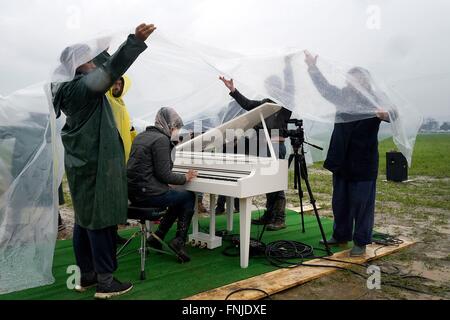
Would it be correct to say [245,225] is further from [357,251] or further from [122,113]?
[122,113]

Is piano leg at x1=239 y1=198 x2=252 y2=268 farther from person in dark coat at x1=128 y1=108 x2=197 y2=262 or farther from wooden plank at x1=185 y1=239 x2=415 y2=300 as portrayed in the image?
person in dark coat at x1=128 y1=108 x2=197 y2=262

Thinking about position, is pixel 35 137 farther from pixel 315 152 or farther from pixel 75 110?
pixel 315 152

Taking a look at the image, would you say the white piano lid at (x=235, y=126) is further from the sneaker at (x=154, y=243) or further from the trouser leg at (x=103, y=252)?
the trouser leg at (x=103, y=252)

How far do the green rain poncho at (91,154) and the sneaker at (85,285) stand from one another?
0.53 meters

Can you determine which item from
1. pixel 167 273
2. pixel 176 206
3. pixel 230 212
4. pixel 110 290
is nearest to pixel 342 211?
pixel 230 212

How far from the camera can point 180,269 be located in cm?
333

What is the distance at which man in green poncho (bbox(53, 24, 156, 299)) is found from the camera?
253 cm

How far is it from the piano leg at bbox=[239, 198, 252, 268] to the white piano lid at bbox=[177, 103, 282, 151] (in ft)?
2.78

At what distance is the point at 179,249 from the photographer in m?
3.53

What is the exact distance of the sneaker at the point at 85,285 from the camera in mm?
2891

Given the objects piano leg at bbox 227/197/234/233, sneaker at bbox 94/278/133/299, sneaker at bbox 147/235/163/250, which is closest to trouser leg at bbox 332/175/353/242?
piano leg at bbox 227/197/234/233

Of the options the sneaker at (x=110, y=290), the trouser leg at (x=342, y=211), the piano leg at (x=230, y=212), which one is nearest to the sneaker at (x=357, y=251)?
the trouser leg at (x=342, y=211)

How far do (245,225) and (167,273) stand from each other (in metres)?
0.74
